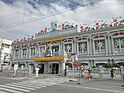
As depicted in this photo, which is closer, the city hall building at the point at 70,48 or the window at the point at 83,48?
the city hall building at the point at 70,48

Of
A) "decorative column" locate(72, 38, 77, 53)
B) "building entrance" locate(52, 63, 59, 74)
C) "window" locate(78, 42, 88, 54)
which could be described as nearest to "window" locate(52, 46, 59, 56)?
"building entrance" locate(52, 63, 59, 74)

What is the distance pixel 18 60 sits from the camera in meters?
40.8

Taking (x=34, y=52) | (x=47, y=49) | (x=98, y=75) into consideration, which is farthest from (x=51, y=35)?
(x=98, y=75)

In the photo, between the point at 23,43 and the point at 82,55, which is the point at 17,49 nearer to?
the point at 23,43

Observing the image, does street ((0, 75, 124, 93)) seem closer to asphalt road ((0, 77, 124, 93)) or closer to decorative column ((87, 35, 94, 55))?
asphalt road ((0, 77, 124, 93))

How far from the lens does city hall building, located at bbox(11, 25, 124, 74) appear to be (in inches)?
1021

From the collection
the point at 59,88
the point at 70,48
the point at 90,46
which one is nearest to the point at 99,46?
the point at 90,46

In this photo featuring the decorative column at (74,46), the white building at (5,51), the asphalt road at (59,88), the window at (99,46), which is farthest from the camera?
the white building at (5,51)

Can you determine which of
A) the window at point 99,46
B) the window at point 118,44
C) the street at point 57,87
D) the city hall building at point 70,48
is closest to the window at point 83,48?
the city hall building at point 70,48

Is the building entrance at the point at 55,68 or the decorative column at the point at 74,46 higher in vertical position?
the decorative column at the point at 74,46

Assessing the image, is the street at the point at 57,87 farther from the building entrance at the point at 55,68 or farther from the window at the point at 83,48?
the building entrance at the point at 55,68

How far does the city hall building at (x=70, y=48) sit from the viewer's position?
85.1 feet

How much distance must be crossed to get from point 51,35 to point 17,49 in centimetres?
1271

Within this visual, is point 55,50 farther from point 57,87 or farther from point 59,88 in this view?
point 59,88
